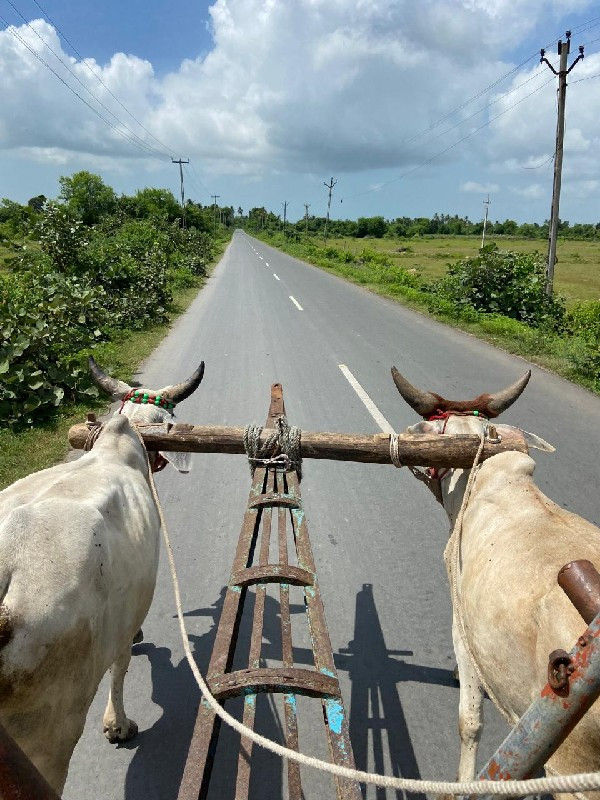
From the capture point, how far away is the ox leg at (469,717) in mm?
2686

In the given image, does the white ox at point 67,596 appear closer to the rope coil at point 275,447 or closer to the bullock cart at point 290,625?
the bullock cart at point 290,625

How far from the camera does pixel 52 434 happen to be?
702 cm

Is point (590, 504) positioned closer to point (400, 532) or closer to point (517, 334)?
point (400, 532)

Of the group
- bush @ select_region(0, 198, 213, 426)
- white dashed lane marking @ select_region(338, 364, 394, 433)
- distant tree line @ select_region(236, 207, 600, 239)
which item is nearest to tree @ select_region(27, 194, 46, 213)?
bush @ select_region(0, 198, 213, 426)

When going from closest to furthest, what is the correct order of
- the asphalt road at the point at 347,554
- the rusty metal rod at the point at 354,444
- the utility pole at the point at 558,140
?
the asphalt road at the point at 347,554
the rusty metal rod at the point at 354,444
the utility pole at the point at 558,140

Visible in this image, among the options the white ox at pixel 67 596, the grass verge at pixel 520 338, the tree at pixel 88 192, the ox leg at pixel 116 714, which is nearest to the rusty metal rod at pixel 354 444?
the white ox at pixel 67 596

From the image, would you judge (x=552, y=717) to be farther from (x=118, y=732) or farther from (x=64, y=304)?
(x=64, y=304)

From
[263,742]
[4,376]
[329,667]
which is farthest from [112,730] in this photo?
[4,376]

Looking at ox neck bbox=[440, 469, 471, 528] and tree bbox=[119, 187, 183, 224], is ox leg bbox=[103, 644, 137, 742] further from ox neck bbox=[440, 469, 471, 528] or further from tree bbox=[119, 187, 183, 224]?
tree bbox=[119, 187, 183, 224]

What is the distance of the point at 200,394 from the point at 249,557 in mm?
5794

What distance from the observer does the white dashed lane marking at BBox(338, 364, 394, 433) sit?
285 inches

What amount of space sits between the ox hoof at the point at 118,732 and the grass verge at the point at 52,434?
316 cm

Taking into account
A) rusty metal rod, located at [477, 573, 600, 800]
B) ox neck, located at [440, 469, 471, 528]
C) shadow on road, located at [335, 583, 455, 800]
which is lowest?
shadow on road, located at [335, 583, 455, 800]

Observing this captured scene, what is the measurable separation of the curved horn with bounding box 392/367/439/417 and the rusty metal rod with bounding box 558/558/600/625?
2.34m
